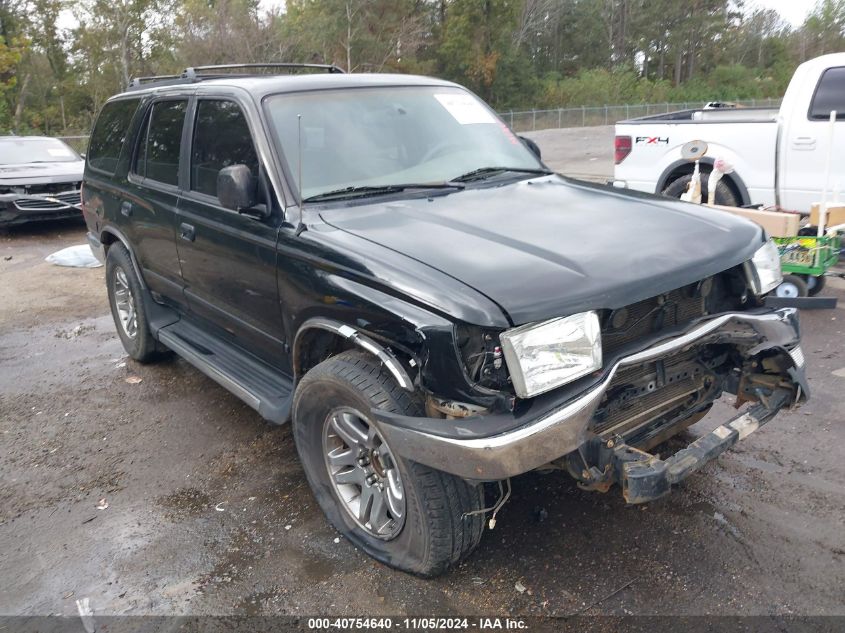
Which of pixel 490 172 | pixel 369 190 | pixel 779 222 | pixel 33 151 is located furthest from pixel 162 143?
pixel 33 151

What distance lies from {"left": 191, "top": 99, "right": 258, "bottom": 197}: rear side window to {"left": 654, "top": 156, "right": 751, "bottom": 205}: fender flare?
4924mm

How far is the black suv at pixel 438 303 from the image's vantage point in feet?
8.75

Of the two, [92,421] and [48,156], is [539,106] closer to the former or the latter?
[48,156]

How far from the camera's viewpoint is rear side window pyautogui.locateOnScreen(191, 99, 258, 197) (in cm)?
389

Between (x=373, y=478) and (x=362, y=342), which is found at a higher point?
(x=362, y=342)

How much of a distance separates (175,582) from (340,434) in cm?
96

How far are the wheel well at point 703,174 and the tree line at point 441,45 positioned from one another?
29.8 m

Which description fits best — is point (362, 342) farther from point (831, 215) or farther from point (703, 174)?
point (703, 174)

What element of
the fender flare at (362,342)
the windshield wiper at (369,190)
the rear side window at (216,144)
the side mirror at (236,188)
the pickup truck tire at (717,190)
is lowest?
the pickup truck tire at (717,190)

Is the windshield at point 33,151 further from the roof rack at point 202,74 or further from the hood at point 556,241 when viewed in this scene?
the hood at point 556,241

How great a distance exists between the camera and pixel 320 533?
3.54 m

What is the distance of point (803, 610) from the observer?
2.86m

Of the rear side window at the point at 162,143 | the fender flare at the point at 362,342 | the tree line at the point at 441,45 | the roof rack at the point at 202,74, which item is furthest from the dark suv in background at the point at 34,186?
the tree line at the point at 441,45

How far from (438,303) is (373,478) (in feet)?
3.18
